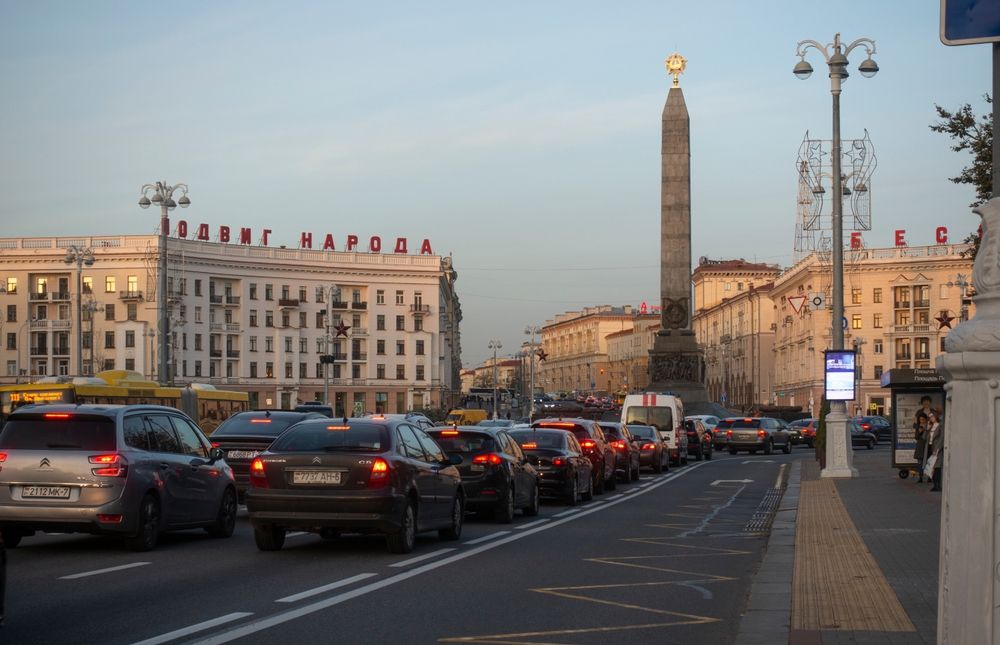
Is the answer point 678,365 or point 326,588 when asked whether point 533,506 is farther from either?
point 678,365

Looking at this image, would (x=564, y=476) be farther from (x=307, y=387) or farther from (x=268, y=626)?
(x=307, y=387)

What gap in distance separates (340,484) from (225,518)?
138 inches

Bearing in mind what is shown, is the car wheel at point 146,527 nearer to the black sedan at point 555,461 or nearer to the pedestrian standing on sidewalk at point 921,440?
the black sedan at point 555,461

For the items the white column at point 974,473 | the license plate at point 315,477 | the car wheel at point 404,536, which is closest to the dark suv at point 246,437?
the car wheel at point 404,536

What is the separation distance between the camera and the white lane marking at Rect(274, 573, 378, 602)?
11312 millimetres

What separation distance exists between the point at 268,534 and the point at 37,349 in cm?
11610

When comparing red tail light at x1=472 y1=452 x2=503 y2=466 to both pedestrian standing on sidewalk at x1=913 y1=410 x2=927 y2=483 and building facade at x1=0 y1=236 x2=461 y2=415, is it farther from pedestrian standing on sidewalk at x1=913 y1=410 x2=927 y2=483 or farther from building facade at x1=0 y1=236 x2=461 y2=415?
building facade at x1=0 y1=236 x2=461 y2=415

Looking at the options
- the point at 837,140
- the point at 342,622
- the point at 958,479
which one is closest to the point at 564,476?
the point at 837,140

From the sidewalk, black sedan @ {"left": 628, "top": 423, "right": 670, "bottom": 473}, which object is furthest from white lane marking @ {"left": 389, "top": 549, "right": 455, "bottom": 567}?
black sedan @ {"left": 628, "top": 423, "right": 670, "bottom": 473}

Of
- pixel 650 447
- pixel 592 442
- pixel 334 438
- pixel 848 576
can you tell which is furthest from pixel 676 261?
pixel 848 576

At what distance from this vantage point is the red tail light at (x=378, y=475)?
14758mm

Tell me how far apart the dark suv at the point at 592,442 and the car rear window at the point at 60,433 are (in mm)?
13823

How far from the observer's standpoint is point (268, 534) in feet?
50.6

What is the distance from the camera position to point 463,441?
20.5 m
